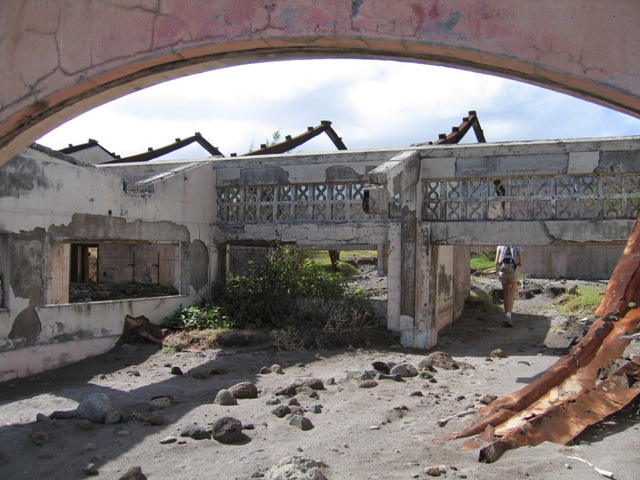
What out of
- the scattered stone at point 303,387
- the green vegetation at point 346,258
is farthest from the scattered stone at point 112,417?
the green vegetation at point 346,258

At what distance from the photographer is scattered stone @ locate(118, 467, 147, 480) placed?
445 cm

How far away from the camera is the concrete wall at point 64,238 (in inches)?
318

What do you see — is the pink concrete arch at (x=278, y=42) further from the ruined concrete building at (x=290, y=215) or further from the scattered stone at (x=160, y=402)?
the ruined concrete building at (x=290, y=215)

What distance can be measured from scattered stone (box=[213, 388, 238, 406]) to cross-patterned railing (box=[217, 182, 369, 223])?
4553 mm

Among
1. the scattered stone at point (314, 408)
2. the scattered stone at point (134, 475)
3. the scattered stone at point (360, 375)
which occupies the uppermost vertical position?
the scattered stone at point (360, 375)

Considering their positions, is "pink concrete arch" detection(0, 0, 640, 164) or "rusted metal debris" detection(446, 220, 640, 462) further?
"rusted metal debris" detection(446, 220, 640, 462)

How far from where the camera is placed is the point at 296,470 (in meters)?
4.35

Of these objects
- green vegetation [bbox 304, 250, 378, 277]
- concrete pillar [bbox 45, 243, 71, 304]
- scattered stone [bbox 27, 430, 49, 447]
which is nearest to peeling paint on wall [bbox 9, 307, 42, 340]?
concrete pillar [bbox 45, 243, 71, 304]

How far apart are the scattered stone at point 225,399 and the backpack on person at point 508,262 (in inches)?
274

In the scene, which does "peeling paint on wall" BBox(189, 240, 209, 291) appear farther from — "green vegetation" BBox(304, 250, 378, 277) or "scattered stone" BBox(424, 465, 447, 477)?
"green vegetation" BBox(304, 250, 378, 277)

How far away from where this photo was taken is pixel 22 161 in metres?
8.21

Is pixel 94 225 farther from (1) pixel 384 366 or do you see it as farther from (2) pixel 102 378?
(1) pixel 384 366

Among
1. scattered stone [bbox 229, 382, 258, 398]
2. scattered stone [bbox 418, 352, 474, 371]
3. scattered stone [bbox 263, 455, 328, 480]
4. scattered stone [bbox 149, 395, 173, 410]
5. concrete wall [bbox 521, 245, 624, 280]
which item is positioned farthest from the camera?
Answer: concrete wall [bbox 521, 245, 624, 280]

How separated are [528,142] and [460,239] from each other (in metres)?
1.72
